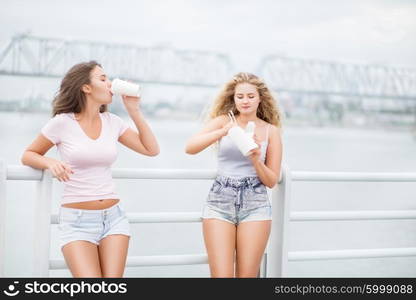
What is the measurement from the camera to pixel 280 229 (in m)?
2.65

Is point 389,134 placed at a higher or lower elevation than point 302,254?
higher

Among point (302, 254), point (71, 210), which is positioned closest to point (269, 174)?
point (302, 254)

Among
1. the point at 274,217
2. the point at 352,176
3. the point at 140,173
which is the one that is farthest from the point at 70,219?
the point at 352,176

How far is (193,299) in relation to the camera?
7.81 feet

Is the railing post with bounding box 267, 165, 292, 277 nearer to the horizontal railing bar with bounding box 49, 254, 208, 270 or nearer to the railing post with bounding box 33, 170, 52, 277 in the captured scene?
the horizontal railing bar with bounding box 49, 254, 208, 270

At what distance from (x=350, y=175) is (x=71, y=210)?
120cm

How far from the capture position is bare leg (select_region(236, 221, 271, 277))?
7.87 feet

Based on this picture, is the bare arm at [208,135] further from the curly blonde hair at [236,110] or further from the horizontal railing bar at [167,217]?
the horizontal railing bar at [167,217]

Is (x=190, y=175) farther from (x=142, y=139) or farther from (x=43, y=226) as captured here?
(x=43, y=226)

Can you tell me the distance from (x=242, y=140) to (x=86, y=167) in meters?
0.56

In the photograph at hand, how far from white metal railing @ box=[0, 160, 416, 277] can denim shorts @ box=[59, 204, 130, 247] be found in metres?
0.15

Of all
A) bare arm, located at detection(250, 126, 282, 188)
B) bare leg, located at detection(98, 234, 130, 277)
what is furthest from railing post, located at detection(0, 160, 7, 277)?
bare arm, located at detection(250, 126, 282, 188)

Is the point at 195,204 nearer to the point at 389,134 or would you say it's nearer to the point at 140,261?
the point at 140,261

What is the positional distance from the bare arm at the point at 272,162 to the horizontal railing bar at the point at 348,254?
17.4 inches
